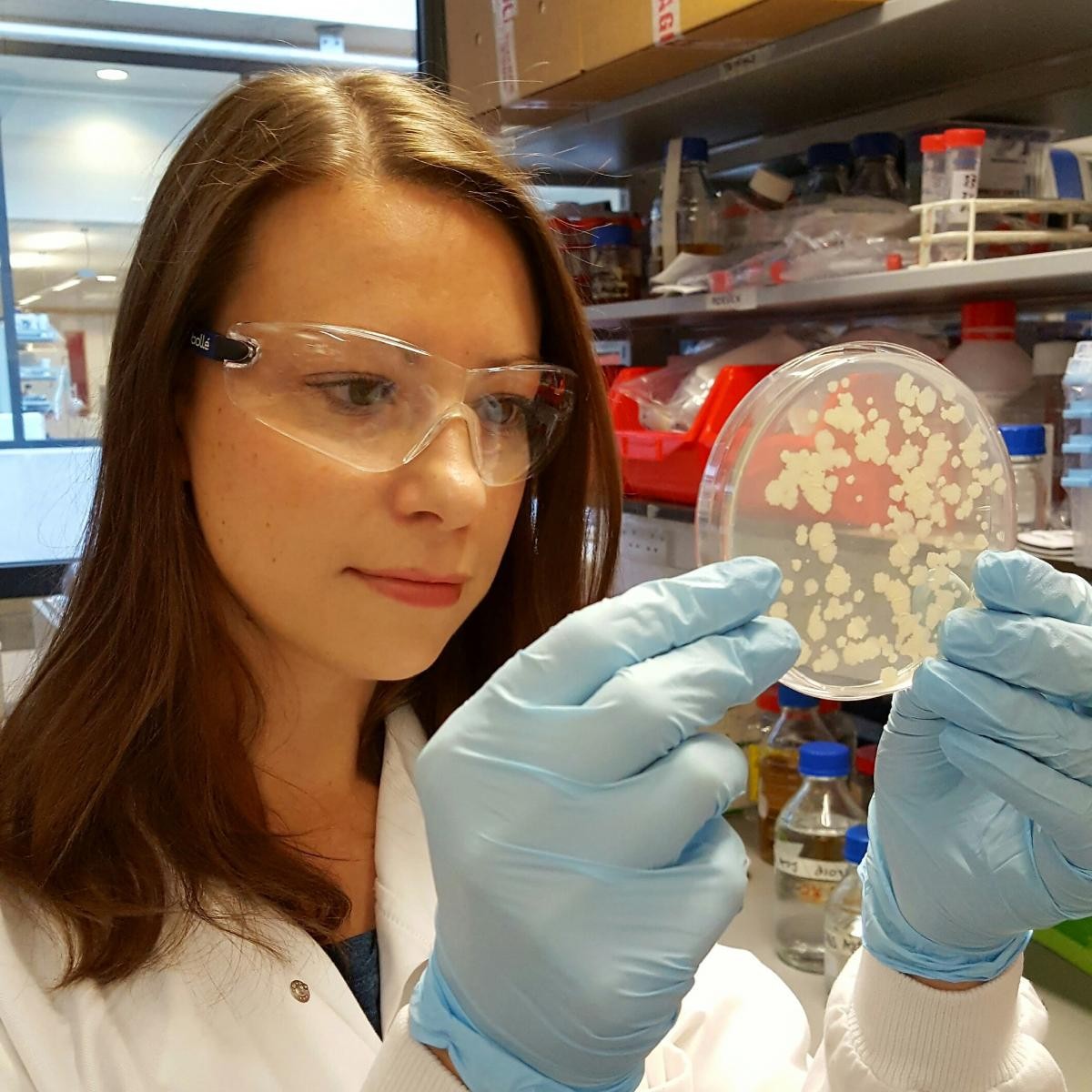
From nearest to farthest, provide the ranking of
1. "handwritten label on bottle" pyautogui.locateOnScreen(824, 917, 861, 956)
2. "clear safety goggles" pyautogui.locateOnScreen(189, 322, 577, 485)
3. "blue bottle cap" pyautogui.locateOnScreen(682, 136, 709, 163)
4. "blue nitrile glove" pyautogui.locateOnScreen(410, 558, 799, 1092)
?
1. "blue nitrile glove" pyautogui.locateOnScreen(410, 558, 799, 1092)
2. "clear safety goggles" pyautogui.locateOnScreen(189, 322, 577, 485)
3. "handwritten label on bottle" pyautogui.locateOnScreen(824, 917, 861, 956)
4. "blue bottle cap" pyautogui.locateOnScreen(682, 136, 709, 163)

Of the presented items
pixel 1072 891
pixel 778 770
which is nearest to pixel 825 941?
pixel 778 770

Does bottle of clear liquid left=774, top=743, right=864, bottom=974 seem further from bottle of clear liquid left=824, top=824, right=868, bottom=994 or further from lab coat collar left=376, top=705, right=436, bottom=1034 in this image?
lab coat collar left=376, top=705, right=436, bottom=1034

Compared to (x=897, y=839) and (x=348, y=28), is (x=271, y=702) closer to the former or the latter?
(x=897, y=839)

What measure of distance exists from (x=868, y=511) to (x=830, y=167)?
129 cm

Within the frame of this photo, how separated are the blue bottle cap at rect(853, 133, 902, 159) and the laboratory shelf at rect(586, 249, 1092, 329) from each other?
27 cm

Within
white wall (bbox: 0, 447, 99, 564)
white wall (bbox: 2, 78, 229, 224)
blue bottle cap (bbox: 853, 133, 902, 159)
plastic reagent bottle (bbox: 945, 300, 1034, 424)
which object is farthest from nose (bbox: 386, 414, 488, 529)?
white wall (bbox: 2, 78, 229, 224)

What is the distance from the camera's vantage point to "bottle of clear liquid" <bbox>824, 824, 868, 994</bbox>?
63.8 inches

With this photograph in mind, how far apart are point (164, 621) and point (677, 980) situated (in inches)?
25.9

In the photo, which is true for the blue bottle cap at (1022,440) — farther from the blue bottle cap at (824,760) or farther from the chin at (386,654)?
the chin at (386,654)

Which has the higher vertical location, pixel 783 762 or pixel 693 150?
pixel 693 150

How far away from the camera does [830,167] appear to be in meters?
2.05

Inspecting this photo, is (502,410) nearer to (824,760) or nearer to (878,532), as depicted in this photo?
(878,532)

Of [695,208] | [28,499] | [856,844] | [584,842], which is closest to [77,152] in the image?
[28,499]

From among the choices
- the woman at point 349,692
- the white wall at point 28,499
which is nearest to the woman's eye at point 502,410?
the woman at point 349,692
